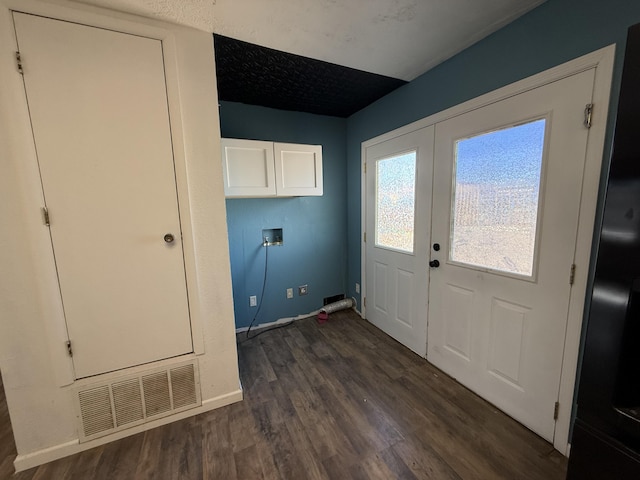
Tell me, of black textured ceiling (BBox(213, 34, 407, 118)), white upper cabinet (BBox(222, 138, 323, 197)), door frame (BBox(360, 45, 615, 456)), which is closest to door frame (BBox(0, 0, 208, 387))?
black textured ceiling (BBox(213, 34, 407, 118))

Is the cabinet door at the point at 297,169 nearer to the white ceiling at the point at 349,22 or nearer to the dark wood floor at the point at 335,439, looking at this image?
the white ceiling at the point at 349,22

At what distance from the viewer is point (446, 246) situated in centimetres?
191

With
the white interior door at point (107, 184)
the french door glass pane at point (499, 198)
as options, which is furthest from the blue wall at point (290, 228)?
the french door glass pane at point (499, 198)

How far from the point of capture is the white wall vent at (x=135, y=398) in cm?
143

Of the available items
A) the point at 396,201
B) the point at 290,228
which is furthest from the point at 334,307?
the point at 396,201

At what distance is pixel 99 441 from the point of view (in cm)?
146

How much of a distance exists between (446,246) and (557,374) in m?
0.92

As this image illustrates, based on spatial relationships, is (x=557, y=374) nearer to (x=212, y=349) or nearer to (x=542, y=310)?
(x=542, y=310)

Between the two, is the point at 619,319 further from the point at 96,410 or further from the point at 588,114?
the point at 96,410

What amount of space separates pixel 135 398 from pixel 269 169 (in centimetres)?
185

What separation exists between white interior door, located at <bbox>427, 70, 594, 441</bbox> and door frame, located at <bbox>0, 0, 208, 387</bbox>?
174 cm

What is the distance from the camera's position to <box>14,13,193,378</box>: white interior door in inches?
48.9

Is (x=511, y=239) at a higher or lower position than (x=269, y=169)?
lower

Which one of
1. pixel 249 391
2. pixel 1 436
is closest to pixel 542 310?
pixel 249 391
